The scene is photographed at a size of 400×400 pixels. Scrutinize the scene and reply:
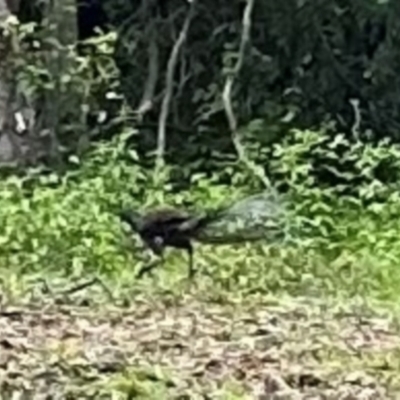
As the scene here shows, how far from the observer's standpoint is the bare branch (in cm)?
1044

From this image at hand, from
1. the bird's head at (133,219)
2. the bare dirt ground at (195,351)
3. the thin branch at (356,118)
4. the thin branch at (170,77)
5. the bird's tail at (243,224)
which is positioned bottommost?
the bare dirt ground at (195,351)

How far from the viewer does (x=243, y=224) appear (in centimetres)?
747

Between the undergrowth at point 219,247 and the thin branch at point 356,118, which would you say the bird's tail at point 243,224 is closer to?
the undergrowth at point 219,247

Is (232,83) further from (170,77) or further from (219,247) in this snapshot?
(219,247)

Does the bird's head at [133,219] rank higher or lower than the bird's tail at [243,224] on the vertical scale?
higher

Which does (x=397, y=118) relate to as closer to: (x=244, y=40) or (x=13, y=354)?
(x=244, y=40)

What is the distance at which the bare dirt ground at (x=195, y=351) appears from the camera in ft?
17.0

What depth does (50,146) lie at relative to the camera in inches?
382

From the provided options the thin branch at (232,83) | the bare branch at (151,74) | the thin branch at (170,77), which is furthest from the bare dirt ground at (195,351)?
the bare branch at (151,74)

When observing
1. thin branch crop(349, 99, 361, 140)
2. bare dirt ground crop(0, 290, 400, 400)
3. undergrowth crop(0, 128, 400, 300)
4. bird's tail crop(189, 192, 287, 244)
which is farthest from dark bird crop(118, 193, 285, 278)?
thin branch crop(349, 99, 361, 140)

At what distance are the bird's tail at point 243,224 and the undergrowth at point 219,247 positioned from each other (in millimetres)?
105

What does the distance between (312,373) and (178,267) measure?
7.05 ft

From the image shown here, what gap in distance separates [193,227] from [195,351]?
1.57 metres

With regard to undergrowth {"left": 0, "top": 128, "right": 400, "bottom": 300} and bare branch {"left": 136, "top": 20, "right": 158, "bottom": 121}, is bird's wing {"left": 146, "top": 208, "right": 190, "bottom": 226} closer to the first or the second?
undergrowth {"left": 0, "top": 128, "right": 400, "bottom": 300}
